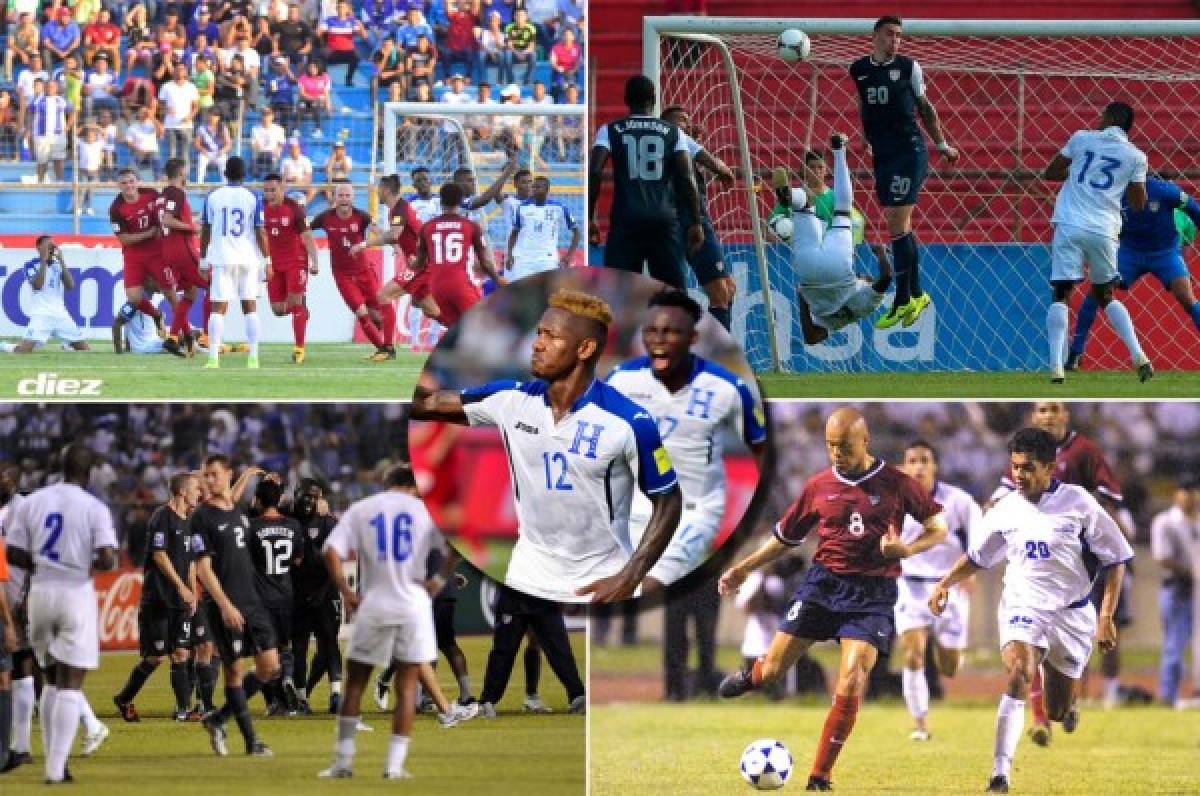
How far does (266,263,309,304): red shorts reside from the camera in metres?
10.5

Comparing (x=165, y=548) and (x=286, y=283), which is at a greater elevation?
(x=286, y=283)

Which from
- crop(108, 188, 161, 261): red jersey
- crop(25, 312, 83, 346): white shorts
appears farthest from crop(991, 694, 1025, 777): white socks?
crop(108, 188, 161, 261): red jersey

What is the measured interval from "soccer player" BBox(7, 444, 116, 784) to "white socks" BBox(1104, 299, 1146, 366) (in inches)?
165

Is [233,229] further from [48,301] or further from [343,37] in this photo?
[343,37]

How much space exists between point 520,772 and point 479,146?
4339 millimetres

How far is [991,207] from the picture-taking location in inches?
376

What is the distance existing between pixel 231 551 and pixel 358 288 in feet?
11.0

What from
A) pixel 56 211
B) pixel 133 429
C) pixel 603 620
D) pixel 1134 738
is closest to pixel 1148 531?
pixel 1134 738

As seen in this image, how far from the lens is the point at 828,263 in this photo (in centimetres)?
859

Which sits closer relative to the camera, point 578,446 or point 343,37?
point 578,446

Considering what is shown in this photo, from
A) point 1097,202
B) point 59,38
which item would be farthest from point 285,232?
point 1097,202

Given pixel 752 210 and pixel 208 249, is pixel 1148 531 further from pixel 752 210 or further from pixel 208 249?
pixel 208 249

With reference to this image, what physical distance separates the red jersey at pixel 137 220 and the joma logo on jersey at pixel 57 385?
1.91 m

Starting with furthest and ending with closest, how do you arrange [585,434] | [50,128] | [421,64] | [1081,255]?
[50,128] → [421,64] → [1081,255] → [585,434]
